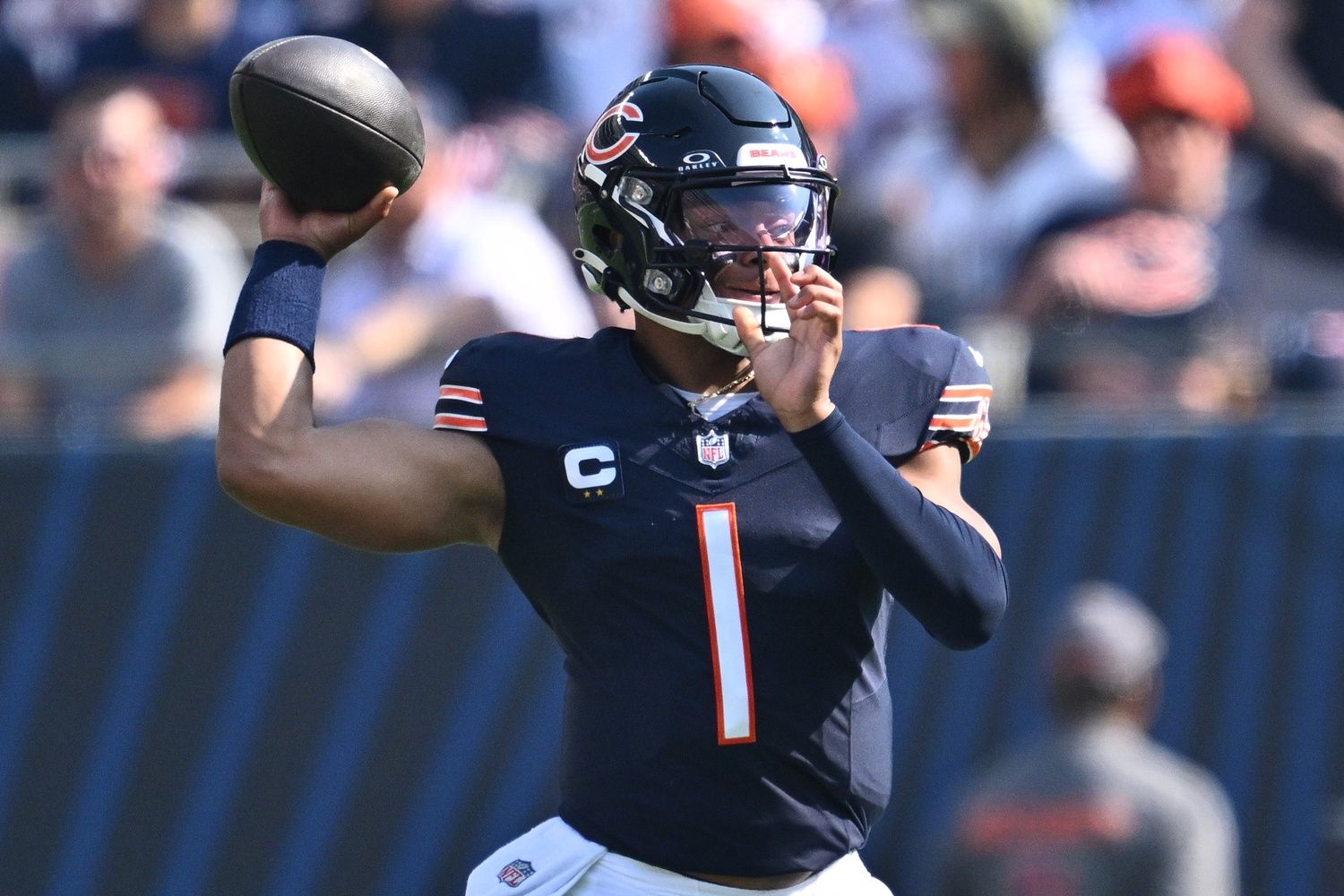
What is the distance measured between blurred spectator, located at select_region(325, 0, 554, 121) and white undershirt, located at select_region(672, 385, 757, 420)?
449cm

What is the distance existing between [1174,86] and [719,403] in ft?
12.3

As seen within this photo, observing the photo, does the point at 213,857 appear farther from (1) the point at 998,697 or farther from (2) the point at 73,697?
(1) the point at 998,697

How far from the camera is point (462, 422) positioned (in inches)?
123

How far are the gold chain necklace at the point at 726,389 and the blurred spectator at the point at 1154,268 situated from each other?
2.99 m

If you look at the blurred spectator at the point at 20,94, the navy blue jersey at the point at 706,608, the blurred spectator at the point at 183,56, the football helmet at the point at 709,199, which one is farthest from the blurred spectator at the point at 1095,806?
the blurred spectator at the point at 20,94

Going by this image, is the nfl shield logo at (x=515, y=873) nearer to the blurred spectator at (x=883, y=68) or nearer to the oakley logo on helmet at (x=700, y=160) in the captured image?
the oakley logo on helmet at (x=700, y=160)

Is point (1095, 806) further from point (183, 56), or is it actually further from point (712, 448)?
point (183, 56)

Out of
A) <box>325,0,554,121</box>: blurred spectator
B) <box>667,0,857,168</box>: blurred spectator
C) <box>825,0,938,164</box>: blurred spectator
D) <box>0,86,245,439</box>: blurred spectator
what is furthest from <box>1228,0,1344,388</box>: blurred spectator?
<box>0,86,245,439</box>: blurred spectator

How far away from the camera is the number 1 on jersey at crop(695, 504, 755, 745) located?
293 cm

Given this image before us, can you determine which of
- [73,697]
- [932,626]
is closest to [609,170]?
[932,626]

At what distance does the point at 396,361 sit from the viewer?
6160 millimetres

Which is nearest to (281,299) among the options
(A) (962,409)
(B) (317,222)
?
(B) (317,222)

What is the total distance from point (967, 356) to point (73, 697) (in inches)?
142

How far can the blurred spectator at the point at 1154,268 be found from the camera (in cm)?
597
